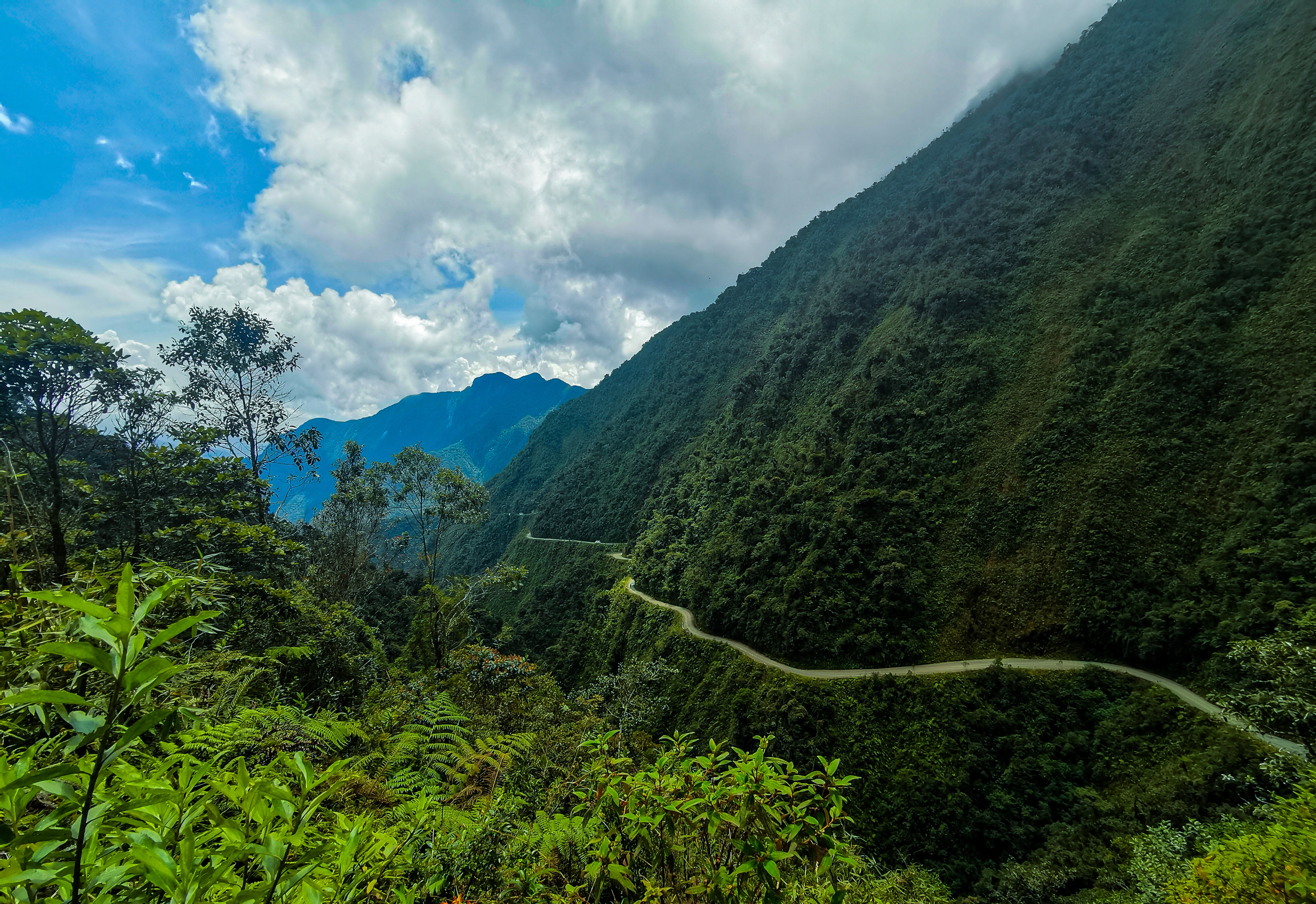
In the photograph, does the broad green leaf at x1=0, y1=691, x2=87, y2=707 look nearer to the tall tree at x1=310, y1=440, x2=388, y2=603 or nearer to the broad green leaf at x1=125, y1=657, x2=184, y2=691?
the broad green leaf at x1=125, y1=657, x2=184, y2=691

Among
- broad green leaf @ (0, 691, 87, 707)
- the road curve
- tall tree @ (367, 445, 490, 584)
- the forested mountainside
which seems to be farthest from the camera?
the forested mountainside

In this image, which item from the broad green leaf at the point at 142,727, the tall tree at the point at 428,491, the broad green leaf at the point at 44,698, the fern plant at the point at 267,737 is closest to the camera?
the broad green leaf at the point at 44,698

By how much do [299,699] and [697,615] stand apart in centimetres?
3701

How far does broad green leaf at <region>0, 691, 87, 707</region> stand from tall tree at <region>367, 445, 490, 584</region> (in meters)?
23.2

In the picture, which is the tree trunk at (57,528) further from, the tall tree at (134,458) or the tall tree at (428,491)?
the tall tree at (428,491)

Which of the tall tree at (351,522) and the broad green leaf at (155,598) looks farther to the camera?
the tall tree at (351,522)

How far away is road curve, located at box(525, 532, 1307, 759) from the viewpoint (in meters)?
18.1

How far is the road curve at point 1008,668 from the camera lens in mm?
18141

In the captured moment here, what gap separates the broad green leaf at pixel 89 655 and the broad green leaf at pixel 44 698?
4 cm

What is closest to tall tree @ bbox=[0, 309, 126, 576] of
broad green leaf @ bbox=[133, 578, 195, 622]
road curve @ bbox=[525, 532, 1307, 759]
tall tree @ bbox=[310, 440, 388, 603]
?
broad green leaf @ bbox=[133, 578, 195, 622]

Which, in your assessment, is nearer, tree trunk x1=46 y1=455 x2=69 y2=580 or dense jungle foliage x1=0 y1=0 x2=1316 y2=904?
dense jungle foliage x1=0 y1=0 x2=1316 y2=904

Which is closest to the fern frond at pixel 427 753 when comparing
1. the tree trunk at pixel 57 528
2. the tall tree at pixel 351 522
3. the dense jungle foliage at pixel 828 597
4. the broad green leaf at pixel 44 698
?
the dense jungle foliage at pixel 828 597

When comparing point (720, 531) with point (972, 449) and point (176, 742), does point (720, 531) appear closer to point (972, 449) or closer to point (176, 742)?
point (972, 449)

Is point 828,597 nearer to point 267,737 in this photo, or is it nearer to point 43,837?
point 267,737
